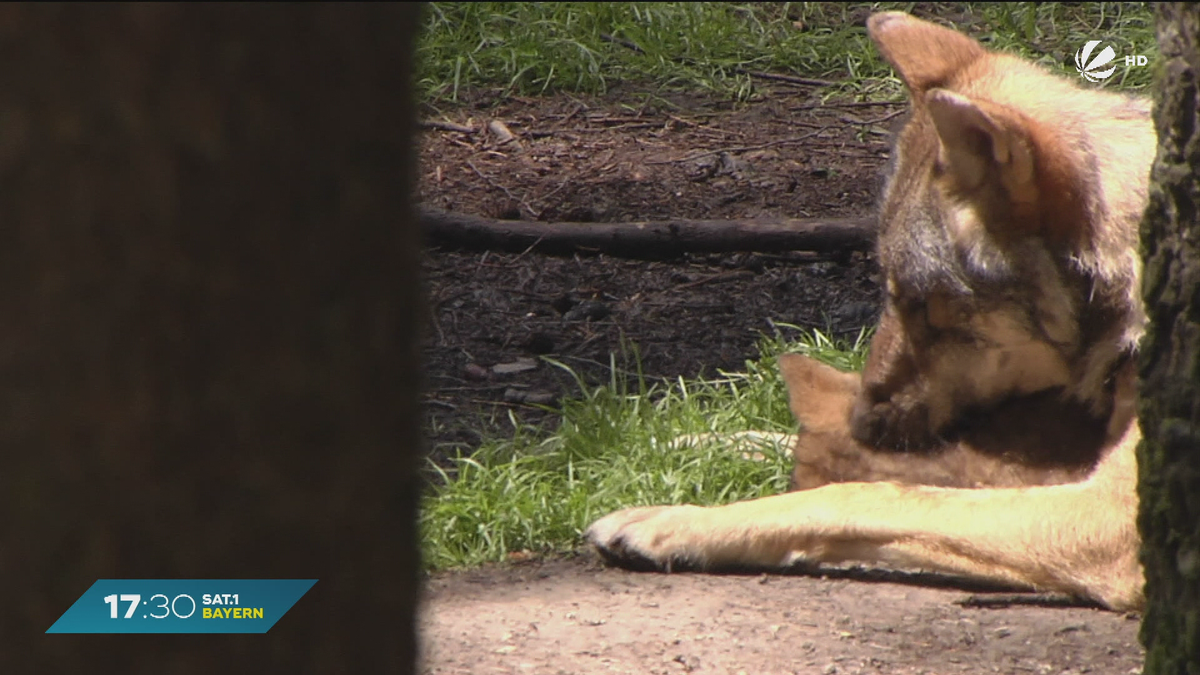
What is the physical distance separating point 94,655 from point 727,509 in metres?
2.77

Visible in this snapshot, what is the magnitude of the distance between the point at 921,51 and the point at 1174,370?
2.28 meters

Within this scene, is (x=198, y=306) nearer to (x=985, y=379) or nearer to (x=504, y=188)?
(x=985, y=379)

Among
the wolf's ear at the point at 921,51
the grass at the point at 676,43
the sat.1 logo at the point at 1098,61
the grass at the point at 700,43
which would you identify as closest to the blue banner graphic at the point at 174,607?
the wolf's ear at the point at 921,51

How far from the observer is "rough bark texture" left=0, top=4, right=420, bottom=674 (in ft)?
3.55

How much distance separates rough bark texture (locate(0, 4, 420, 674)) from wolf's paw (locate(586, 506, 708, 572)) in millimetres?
2587

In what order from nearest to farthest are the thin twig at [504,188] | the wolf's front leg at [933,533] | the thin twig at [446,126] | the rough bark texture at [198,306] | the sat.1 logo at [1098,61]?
the rough bark texture at [198,306], the wolf's front leg at [933,533], the thin twig at [504,188], the sat.1 logo at [1098,61], the thin twig at [446,126]

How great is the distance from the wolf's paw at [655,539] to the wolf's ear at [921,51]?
4.77 ft

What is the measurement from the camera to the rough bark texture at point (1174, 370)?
7.73ft

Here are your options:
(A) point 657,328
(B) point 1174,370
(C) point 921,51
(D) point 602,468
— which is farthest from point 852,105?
(B) point 1174,370

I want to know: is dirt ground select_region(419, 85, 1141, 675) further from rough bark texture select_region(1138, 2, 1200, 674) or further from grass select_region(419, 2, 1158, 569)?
rough bark texture select_region(1138, 2, 1200, 674)

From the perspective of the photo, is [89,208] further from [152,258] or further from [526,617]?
Result: [526,617]

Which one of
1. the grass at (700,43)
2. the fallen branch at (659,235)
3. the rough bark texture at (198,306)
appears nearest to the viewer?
the rough bark texture at (198,306)

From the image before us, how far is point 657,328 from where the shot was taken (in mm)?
6051

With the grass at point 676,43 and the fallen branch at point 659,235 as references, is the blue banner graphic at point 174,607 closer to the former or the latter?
the fallen branch at point 659,235
